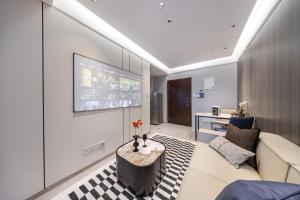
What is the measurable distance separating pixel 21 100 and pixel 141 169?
1.62 m

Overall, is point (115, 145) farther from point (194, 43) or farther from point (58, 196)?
point (194, 43)

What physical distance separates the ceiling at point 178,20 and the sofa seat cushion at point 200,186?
7.27 ft

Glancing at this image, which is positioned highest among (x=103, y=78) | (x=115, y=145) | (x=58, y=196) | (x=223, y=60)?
(x=223, y=60)

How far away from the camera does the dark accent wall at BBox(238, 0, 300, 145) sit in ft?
3.59

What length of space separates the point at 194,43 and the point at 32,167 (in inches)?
145

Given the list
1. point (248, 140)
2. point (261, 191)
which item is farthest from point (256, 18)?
point (261, 191)

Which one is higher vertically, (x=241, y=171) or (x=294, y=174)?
(x=294, y=174)

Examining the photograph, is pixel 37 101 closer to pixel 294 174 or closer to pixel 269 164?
pixel 294 174

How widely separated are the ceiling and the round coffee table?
217cm

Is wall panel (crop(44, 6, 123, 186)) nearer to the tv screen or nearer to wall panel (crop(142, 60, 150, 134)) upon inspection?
the tv screen

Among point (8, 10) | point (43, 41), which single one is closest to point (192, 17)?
point (43, 41)

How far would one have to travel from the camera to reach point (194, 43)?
2744 mm

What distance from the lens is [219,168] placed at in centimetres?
124

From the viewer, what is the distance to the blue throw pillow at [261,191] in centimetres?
42
